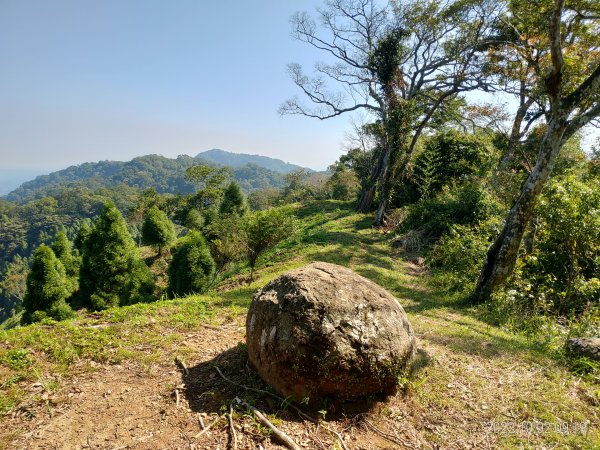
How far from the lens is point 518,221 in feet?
21.7

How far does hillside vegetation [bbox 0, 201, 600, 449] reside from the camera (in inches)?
115

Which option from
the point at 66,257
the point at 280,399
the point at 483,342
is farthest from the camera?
the point at 66,257

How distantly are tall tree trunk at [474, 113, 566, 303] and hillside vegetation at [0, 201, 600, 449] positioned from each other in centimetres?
166

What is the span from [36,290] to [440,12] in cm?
2107

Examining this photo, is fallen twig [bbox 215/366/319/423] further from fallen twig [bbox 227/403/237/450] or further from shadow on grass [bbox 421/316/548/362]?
shadow on grass [bbox 421/316/548/362]

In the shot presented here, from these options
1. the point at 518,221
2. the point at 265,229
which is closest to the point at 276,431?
the point at 265,229

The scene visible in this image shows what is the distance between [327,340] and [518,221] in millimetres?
5690

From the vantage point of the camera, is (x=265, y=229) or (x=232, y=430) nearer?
(x=232, y=430)

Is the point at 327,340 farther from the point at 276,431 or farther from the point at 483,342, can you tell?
the point at 483,342

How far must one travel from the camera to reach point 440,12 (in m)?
14.2

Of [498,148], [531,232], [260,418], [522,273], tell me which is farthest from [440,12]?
[260,418]

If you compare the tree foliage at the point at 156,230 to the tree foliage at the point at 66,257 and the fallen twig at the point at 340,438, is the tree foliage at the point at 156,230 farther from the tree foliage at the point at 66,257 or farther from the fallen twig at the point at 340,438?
the fallen twig at the point at 340,438

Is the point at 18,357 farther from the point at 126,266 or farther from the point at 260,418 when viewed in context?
the point at 126,266
